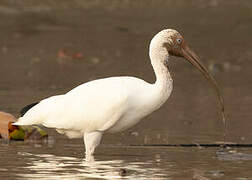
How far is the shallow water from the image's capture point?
9188mm

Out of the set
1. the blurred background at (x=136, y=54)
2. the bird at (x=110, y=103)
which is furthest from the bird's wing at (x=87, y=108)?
the blurred background at (x=136, y=54)

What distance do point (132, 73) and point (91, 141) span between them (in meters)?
9.40

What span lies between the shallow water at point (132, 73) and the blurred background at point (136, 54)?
0.07ft

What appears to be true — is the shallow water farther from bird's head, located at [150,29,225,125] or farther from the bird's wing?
bird's head, located at [150,29,225,125]

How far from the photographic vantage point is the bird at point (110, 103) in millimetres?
9539

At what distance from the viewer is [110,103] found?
376 inches

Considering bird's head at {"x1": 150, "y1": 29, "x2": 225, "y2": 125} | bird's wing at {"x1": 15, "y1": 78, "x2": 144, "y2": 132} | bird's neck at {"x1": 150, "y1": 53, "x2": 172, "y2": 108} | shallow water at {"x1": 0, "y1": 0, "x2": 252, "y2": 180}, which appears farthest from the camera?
bird's head at {"x1": 150, "y1": 29, "x2": 225, "y2": 125}

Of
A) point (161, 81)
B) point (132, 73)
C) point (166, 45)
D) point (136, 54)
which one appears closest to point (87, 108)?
point (161, 81)

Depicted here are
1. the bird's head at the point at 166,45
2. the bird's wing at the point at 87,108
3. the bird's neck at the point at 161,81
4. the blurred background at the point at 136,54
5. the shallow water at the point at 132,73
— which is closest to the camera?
the shallow water at the point at 132,73

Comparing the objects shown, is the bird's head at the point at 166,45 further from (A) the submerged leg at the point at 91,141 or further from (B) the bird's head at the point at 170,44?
(A) the submerged leg at the point at 91,141

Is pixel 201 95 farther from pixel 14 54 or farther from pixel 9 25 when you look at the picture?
pixel 9 25

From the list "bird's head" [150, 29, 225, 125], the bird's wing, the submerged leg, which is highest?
"bird's head" [150, 29, 225, 125]

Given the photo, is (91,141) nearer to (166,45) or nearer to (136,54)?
(166,45)

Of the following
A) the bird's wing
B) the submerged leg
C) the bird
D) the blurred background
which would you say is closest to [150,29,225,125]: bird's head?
the bird
